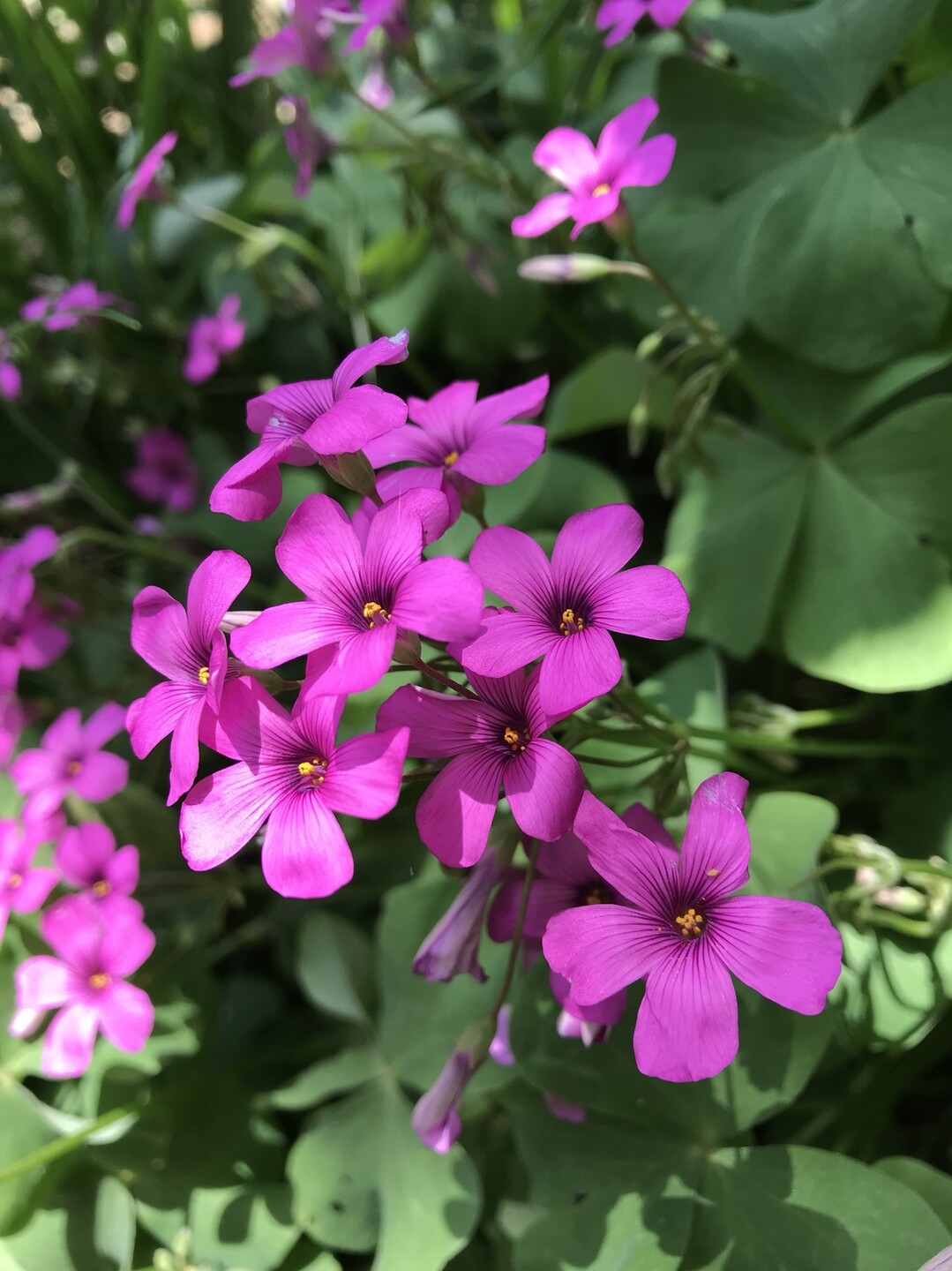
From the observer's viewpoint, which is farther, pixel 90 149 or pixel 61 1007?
pixel 90 149

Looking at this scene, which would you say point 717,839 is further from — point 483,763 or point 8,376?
point 8,376

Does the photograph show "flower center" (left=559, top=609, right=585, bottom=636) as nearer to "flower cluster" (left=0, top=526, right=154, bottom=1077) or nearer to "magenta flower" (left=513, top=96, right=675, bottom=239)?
"magenta flower" (left=513, top=96, right=675, bottom=239)

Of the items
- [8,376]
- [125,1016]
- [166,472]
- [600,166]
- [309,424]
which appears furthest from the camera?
[166,472]

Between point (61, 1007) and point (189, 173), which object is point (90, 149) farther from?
point (61, 1007)

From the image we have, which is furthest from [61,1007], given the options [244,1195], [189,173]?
[189,173]

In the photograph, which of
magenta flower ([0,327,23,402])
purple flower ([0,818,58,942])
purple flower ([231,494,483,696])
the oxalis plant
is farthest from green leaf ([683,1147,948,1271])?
magenta flower ([0,327,23,402])

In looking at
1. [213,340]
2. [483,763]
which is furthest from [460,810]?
[213,340]
